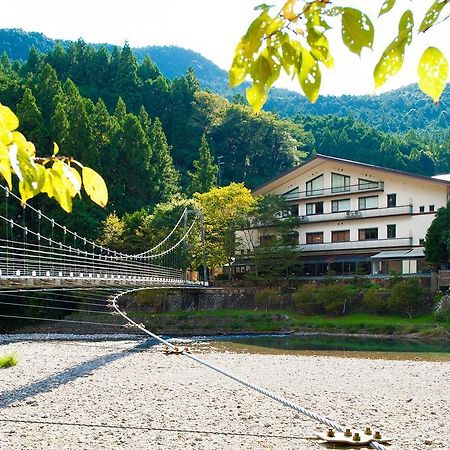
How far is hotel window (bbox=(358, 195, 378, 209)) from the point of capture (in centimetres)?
2936

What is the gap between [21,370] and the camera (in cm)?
1178

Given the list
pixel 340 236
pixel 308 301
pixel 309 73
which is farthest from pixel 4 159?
pixel 340 236

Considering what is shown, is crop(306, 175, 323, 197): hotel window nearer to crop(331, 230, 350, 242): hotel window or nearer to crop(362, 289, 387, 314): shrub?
crop(331, 230, 350, 242): hotel window

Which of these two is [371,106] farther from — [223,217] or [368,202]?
[223,217]

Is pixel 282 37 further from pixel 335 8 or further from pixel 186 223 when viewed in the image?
pixel 186 223

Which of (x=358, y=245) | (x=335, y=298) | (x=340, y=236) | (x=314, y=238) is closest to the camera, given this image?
(x=335, y=298)

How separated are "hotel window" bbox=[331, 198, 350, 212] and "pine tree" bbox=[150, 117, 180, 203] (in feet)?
39.9

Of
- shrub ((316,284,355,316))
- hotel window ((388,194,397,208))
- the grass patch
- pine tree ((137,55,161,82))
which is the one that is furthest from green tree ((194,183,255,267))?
pine tree ((137,55,161,82))

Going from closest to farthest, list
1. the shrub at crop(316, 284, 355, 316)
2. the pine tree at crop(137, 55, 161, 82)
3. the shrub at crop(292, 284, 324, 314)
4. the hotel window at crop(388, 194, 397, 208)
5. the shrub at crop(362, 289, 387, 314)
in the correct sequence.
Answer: the shrub at crop(362, 289, 387, 314) → the shrub at crop(316, 284, 355, 316) → the shrub at crop(292, 284, 324, 314) → the hotel window at crop(388, 194, 397, 208) → the pine tree at crop(137, 55, 161, 82)

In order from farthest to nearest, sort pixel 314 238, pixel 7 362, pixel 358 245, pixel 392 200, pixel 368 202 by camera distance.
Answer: pixel 314 238, pixel 368 202, pixel 358 245, pixel 392 200, pixel 7 362

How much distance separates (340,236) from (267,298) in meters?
5.60

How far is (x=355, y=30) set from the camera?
96cm

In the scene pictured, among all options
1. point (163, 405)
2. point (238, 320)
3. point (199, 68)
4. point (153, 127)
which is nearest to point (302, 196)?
point (238, 320)

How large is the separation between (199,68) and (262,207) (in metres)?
148
